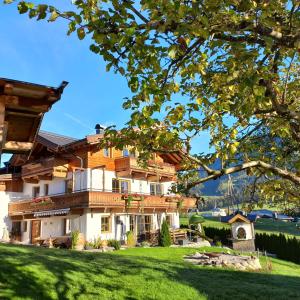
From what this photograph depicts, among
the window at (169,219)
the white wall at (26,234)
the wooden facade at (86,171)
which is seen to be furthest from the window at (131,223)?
the white wall at (26,234)

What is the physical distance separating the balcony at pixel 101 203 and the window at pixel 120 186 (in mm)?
2048

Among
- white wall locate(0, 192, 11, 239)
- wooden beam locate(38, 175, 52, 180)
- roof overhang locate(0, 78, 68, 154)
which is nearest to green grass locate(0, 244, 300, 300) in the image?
roof overhang locate(0, 78, 68, 154)

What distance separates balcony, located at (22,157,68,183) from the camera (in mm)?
31141

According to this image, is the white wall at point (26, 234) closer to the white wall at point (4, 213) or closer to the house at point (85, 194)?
the house at point (85, 194)

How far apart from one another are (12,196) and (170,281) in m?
28.5

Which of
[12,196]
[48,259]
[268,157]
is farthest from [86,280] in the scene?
[12,196]

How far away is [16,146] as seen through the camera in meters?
8.85

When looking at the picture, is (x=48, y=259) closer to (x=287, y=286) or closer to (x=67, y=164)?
(x=287, y=286)

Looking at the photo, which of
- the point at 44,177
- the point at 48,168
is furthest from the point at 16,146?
the point at 44,177

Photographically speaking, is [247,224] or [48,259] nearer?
[48,259]

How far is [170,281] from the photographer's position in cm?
1210

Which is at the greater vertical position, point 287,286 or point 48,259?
point 48,259

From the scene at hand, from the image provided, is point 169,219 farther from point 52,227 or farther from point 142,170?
point 52,227

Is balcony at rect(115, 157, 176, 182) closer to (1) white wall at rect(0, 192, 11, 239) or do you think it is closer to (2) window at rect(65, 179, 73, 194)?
(2) window at rect(65, 179, 73, 194)
